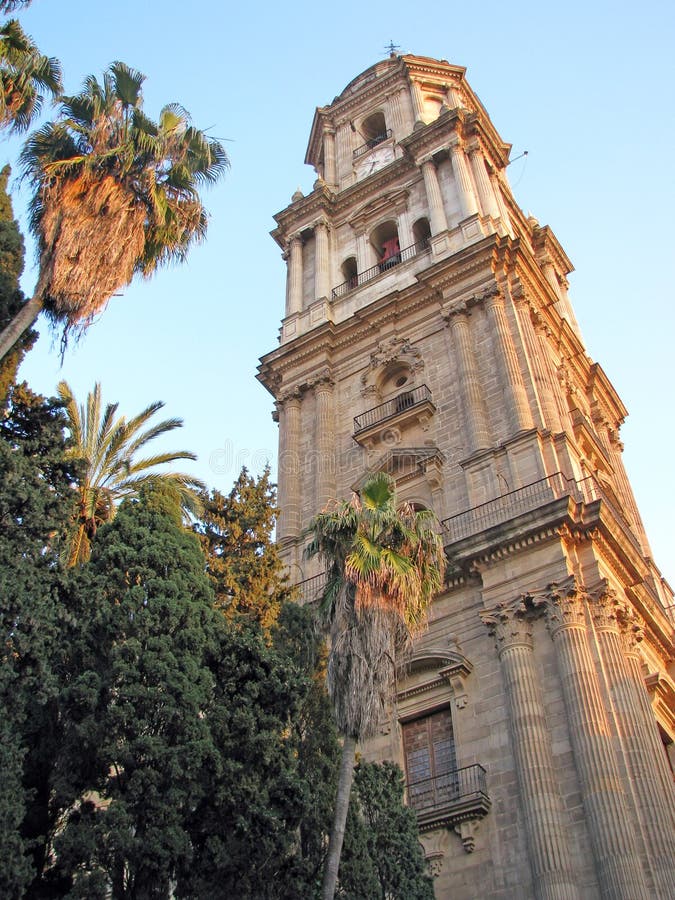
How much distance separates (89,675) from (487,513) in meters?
12.1

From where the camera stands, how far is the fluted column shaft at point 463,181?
31.9 metres

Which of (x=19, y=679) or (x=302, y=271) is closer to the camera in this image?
(x=19, y=679)

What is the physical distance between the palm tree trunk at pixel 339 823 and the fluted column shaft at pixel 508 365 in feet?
39.4

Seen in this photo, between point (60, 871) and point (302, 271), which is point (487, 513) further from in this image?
point (302, 271)

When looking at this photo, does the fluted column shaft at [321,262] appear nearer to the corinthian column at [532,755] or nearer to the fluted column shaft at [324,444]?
the fluted column shaft at [324,444]

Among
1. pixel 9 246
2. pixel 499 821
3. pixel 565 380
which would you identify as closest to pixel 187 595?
pixel 9 246

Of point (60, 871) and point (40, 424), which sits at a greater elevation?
point (40, 424)

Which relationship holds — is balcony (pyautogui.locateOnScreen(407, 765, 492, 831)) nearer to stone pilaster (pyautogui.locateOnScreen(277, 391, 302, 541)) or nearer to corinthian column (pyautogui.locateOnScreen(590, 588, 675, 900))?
corinthian column (pyautogui.locateOnScreen(590, 588, 675, 900))

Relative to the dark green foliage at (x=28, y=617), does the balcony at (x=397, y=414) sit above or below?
above

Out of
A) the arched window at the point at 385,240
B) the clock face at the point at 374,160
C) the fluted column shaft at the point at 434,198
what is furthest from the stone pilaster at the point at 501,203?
the clock face at the point at 374,160

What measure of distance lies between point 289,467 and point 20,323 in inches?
574

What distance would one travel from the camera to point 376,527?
1532 centimetres

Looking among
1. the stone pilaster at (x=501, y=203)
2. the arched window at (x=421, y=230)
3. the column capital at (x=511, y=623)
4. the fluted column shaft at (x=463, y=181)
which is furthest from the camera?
the arched window at (x=421, y=230)

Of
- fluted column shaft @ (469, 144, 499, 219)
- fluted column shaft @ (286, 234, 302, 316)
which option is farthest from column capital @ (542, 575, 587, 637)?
fluted column shaft @ (286, 234, 302, 316)
